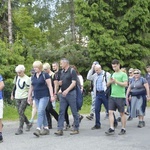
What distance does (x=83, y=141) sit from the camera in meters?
8.42

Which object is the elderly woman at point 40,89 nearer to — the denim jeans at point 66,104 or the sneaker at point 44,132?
the sneaker at point 44,132

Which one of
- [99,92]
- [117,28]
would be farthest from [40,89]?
[117,28]

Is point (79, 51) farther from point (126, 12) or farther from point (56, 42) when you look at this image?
point (56, 42)

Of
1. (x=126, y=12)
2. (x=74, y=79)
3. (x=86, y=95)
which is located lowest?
(x=86, y=95)

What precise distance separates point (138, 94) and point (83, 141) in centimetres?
283

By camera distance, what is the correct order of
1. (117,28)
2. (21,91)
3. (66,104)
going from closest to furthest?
(66,104)
(21,91)
(117,28)

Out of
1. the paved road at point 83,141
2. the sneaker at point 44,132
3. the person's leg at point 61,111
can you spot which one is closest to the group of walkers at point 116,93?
the paved road at point 83,141

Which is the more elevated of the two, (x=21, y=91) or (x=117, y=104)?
(x=21, y=91)

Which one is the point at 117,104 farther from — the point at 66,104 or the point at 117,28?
the point at 117,28

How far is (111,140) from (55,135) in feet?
4.79

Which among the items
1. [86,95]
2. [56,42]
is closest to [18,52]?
[86,95]

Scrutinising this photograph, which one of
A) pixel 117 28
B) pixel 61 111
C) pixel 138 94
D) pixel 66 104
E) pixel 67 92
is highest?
pixel 117 28

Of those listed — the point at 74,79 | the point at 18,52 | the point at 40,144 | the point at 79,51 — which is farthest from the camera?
the point at 79,51

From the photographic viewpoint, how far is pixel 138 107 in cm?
1059
